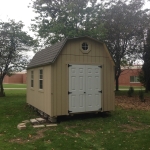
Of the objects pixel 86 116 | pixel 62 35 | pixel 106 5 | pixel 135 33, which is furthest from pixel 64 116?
pixel 106 5

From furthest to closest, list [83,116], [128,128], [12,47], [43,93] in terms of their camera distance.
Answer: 1. [12,47]
2. [83,116]
3. [43,93]
4. [128,128]

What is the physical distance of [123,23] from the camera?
1917 centimetres

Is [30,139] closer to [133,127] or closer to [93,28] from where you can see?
[133,127]

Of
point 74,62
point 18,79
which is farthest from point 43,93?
point 18,79

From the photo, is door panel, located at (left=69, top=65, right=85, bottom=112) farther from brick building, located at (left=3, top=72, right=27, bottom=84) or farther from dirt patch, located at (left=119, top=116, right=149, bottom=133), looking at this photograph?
brick building, located at (left=3, top=72, right=27, bottom=84)

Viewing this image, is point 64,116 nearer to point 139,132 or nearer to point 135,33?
point 139,132

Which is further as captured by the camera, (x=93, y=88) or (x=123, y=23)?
(x=123, y=23)

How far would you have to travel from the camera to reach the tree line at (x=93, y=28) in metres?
19.0

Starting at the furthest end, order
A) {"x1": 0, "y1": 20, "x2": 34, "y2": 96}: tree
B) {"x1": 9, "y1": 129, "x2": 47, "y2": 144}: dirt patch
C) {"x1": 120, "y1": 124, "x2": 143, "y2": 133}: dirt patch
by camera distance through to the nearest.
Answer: {"x1": 0, "y1": 20, "x2": 34, "y2": 96}: tree, {"x1": 120, "y1": 124, "x2": 143, "y2": 133}: dirt patch, {"x1": 9, "y1": 129, "x2": 47, "y2": 144}: dirt patch

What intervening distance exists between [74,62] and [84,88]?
1.27 meters

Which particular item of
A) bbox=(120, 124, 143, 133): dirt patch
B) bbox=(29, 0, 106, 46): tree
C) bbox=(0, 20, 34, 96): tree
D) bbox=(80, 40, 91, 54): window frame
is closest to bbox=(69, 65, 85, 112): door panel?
bbox=(80, 40, 91, 54): window frame

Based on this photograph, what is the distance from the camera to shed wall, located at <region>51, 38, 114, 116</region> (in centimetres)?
840

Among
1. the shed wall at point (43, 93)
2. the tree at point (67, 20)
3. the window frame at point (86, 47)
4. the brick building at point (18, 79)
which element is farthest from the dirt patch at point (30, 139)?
the brick building at point (18, 79)

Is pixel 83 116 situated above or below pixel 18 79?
below
